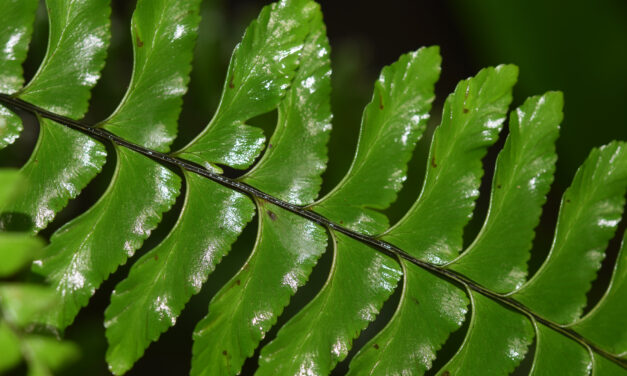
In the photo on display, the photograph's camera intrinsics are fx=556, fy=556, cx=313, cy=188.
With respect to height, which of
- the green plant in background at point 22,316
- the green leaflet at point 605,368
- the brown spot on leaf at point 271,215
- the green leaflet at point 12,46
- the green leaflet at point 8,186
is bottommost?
the green leaflet at point 605,368

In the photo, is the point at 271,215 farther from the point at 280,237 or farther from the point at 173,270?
the point at 173,270

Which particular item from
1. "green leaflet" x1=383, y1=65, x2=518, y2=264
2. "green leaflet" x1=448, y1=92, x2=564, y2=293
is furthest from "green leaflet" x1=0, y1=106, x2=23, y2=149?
"green leaflet" x1=448, y1=92, x2=564, y2=293

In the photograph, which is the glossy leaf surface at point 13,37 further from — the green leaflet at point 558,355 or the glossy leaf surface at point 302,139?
the green leaflet at point 558,355

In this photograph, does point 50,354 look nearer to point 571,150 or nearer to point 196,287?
→ point 196,287

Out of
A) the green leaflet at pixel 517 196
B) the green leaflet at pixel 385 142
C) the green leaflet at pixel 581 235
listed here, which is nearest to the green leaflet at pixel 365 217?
the green leaflet at pixel 385 142

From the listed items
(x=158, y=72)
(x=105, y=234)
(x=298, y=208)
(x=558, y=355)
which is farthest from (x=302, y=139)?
(x=558, y=355)

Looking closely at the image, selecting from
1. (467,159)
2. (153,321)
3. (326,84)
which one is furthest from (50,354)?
(467,159)
